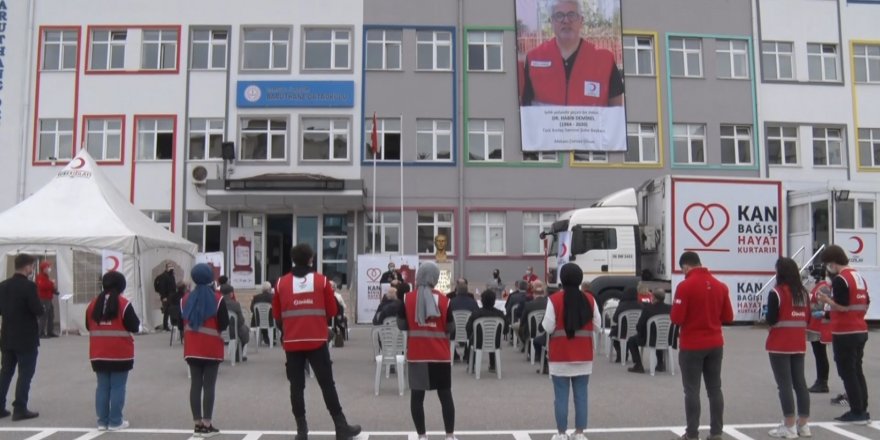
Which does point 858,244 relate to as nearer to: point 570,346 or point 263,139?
point 570,346

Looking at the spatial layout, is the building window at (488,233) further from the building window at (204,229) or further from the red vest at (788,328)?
the red vest at (788,328)

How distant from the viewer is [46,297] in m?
17.5

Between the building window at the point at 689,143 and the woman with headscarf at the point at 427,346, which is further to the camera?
the building window at the point at 689,143

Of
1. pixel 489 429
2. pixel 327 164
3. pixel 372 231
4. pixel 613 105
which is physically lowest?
pixel 489 429

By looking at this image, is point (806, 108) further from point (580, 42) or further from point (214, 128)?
point (214, 128)

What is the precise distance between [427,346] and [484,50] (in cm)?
2270

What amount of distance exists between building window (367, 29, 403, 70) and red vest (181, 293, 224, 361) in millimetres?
21310

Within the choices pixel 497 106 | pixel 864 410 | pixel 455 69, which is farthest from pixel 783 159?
pixel 864 410

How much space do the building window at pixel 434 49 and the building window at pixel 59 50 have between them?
12.9 meters

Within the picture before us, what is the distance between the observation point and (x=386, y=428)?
7.89m

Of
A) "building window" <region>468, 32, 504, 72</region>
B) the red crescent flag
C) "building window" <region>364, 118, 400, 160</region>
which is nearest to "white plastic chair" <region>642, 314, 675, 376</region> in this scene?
the red crescent flag

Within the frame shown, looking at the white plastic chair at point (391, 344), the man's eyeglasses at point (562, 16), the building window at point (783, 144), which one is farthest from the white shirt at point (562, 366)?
the building window at point (783, 144)

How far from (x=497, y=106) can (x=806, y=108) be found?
12.1m

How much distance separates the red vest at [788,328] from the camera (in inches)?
284
